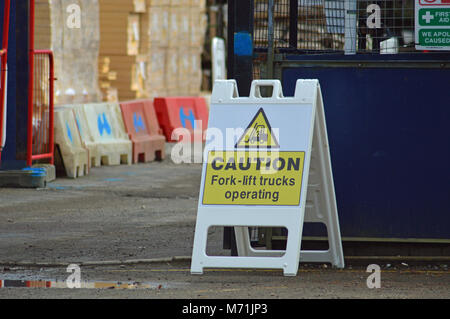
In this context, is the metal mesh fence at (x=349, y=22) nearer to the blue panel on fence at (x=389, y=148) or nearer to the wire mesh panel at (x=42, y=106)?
the blue panel on fence at (x=389, y=148)

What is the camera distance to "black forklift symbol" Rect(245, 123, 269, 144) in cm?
909

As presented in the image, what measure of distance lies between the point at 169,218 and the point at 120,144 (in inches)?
280

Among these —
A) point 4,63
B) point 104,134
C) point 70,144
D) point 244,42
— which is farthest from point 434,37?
point 104,134

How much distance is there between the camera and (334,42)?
11633mm

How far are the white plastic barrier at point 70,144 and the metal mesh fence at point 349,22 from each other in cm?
645

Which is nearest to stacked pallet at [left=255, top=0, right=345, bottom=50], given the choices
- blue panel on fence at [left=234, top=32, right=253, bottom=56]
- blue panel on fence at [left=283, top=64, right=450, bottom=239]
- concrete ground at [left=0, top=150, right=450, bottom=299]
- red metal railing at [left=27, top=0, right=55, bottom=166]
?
blue panel on fence at [left=234, top=32, right=253, bottom=56]

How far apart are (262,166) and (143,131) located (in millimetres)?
13005

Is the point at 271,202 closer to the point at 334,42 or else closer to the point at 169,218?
the point at 334,42

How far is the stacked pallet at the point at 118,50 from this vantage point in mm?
30641

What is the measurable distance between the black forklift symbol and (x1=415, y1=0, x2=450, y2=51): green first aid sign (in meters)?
1.66

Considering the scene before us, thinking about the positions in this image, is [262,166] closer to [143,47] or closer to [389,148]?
[389,148]

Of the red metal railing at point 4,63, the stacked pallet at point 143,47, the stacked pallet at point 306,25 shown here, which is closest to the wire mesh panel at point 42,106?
the red metal railing at point 4,63

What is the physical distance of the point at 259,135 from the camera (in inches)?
358

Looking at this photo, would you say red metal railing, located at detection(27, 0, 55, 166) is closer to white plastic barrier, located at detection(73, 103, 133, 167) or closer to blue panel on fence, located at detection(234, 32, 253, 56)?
white plastic barrier, located at detection(73, 103, 133, 167)
